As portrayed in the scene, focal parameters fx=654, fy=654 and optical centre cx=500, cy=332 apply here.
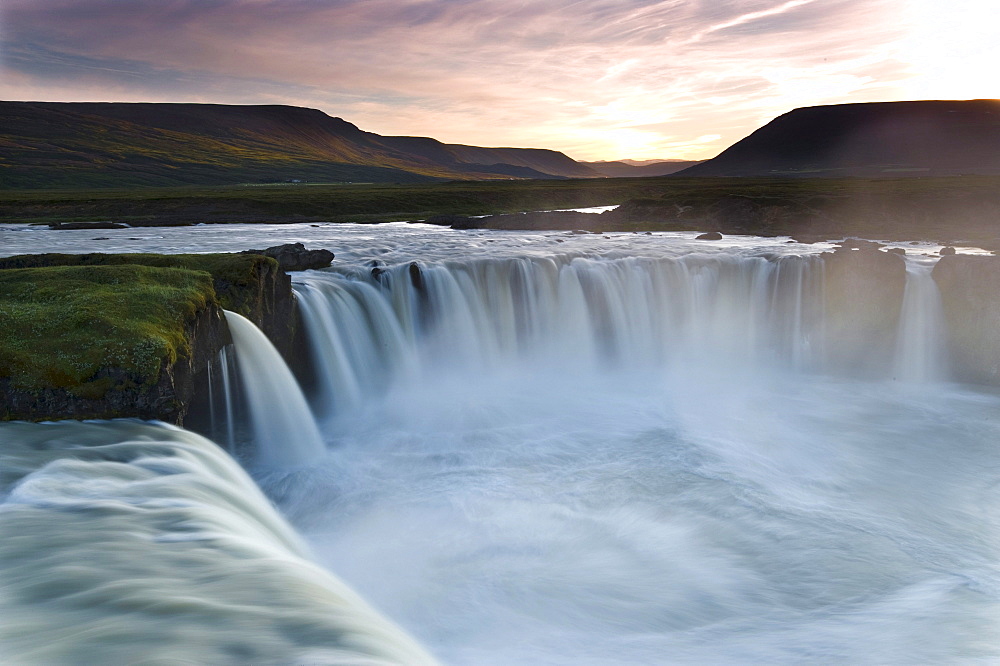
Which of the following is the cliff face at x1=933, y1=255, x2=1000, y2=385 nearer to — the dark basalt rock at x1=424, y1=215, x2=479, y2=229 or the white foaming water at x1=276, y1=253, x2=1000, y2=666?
the white foaming water at x1=276, y1=253, x2=1000, y2=666

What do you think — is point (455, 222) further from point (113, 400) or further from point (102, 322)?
point (113, 400)

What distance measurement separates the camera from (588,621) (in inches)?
304

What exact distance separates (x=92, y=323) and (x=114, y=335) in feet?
1.78

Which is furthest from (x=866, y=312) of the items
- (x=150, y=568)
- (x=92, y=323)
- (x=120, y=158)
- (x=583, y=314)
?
(x=120, y=158)

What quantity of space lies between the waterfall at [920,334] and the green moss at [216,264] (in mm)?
18085

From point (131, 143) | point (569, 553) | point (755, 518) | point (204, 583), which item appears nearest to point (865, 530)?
point (755, 518)

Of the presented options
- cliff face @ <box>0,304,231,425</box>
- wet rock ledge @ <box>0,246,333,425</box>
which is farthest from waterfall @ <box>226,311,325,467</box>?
cliff face @ <box>0,304,231,425</box>

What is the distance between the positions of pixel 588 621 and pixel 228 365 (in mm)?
8001

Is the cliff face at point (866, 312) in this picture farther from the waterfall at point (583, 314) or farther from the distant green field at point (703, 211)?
the distant green field at point (703, 211)

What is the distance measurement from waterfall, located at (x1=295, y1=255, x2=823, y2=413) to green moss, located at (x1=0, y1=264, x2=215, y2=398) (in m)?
5.56

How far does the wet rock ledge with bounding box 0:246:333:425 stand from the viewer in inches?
349

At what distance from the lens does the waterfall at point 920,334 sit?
63.2 ft

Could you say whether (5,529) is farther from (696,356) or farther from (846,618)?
(696,356)

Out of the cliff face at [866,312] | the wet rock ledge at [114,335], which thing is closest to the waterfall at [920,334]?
the cliff face at [866,312]
